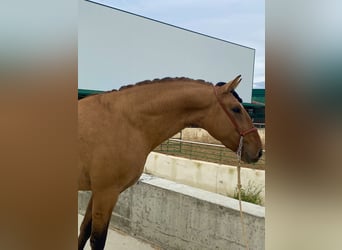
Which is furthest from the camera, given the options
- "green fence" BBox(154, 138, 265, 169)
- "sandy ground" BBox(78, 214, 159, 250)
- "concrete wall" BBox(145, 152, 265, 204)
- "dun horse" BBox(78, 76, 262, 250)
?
"green fence" BBox(154, 138, 265, 169)

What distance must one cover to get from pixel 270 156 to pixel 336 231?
0.50ft

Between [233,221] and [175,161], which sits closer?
A: [233,221]

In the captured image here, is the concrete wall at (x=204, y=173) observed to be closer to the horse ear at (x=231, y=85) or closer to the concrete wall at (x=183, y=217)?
the concrete wall at (x=183, y=217)

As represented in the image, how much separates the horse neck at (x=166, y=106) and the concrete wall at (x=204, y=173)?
144 cm

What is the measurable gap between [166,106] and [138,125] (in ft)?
0.54

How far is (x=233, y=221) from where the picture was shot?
1.77m

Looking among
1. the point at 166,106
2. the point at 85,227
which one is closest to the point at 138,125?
the point at 166,106

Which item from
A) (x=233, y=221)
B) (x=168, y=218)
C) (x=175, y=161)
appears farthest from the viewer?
(x=175, y=161)

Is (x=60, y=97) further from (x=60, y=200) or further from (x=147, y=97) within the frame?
(x=147, y=97)

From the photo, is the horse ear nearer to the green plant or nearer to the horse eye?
the horse eye

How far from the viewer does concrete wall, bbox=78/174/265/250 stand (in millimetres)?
1752

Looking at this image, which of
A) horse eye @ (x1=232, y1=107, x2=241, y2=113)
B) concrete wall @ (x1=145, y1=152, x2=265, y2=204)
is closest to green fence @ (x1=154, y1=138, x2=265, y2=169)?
concrete wall @ (x1=145, y1=152, x2=265, y2=204)

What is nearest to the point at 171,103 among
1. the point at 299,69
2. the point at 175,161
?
the point at 299,69

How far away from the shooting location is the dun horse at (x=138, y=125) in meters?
1.35
